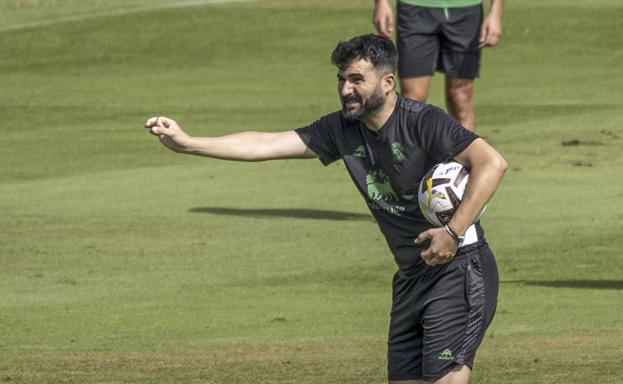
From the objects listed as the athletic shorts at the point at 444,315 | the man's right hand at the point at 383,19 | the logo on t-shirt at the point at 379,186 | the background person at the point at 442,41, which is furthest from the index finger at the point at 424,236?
the man's right hand at the point at 383,19

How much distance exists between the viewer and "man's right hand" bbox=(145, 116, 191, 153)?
7855 millimetres

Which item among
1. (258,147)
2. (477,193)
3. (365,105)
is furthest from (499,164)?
(258,147)

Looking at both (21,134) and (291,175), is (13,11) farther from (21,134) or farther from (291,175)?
(291,175)

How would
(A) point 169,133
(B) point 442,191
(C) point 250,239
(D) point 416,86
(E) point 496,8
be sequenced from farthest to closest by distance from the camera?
1. (E) point 496,8
2. (D) point 416,86
3. (C) point 250,239
4. (A) point 169,133
5. (B) point 442,191

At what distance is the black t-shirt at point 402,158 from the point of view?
7.63m

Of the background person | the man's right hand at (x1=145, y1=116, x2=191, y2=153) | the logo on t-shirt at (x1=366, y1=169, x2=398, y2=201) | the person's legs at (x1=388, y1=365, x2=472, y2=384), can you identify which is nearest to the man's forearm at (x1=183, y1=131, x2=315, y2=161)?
the man's right hand at (x1=145, y1=116, x2=191, y2=153)

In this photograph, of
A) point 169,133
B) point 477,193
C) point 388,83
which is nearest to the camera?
point 477,193

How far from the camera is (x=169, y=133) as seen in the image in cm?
790

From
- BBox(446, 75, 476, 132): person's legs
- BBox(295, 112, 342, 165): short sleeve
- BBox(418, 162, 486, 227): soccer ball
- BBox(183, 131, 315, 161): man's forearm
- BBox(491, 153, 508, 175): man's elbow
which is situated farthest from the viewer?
BBox(446, 75, 476, 132): person's legs

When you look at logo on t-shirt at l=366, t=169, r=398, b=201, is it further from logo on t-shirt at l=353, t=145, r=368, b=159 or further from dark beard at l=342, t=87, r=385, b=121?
dark beard at l=342, t=87, r=385, b=121

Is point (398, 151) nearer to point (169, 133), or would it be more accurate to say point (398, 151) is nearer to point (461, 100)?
point (169, 133)

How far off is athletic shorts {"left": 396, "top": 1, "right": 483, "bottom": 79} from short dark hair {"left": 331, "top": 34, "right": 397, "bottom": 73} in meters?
6.70

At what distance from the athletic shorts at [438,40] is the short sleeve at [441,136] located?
6778 mm

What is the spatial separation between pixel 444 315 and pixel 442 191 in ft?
1.69
